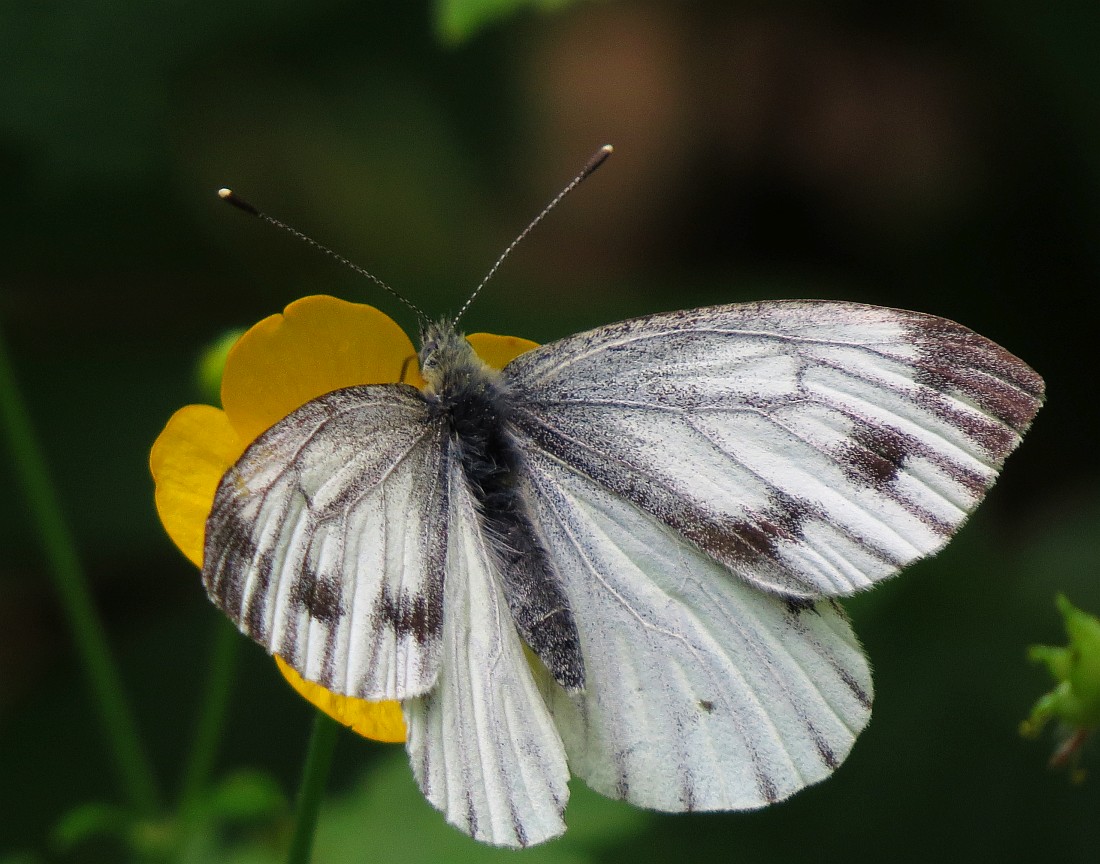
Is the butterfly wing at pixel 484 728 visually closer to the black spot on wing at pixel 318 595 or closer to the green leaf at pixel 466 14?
the black spot on wing at pixel 318 595

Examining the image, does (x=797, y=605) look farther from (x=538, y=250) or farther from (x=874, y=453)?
(x=538, y=250)

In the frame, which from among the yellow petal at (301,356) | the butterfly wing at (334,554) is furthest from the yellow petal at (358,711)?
the yellow petal at (301,356)

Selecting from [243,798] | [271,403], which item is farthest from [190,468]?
[243,798]

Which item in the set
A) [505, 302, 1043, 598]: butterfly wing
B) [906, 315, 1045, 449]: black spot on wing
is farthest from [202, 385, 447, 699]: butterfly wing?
[906, 315, 1045, 449]: black spot on wing

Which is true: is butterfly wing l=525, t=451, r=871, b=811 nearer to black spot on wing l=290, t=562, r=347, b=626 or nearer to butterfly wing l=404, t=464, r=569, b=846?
butterfly wing l=404, t=464, r=569, b=846

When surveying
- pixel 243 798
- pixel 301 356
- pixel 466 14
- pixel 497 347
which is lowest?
pixel 243 798

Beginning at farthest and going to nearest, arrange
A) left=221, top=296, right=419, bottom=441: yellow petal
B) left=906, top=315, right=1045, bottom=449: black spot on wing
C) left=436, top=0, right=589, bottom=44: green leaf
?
left=436, top=0, right=589, bottom=44: green leaf
left=221, top=296, right=419, bottom=441: yellow petal
left=906, top=315, right=1045, bottom=449: black spot on wing
